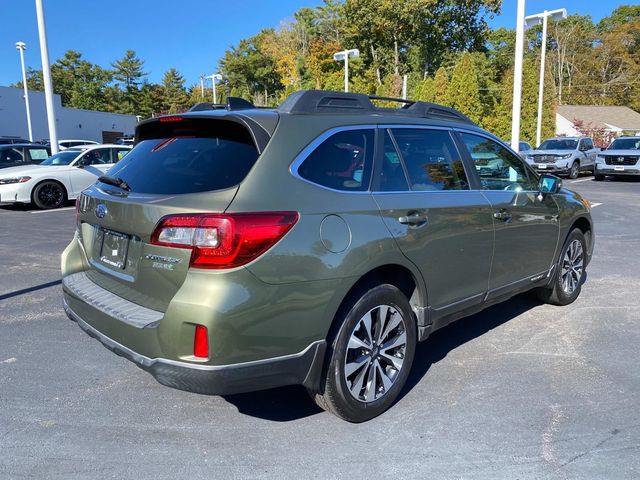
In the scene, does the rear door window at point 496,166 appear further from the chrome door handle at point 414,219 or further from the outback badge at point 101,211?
the outback badge at point 101,211

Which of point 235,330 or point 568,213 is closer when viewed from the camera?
point 235,330

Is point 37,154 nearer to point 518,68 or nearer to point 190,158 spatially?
point 518,68

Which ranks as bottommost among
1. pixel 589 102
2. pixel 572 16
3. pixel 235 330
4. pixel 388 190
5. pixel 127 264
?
pixel 235 330

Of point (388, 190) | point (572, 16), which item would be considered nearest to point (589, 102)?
point (572, 16)

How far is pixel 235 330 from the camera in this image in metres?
2.47

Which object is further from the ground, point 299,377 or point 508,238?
point 508,238

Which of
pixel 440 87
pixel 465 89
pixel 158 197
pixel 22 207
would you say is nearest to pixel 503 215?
pixel 158 197

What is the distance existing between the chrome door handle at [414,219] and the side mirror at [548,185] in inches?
74.5

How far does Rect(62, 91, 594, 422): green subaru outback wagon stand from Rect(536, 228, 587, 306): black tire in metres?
1.47

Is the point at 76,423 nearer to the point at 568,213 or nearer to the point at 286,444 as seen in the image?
the point at 286,444

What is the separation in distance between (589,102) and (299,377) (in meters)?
83.6

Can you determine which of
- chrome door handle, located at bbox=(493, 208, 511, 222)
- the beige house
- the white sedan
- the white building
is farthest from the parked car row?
the white building

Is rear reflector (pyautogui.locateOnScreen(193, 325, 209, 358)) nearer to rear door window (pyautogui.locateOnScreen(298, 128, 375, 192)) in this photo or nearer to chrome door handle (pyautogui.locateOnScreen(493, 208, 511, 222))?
rear door window (pyautogui.locateOnScreen(298, 128, 375, 192))

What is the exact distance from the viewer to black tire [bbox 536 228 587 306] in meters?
5.13
